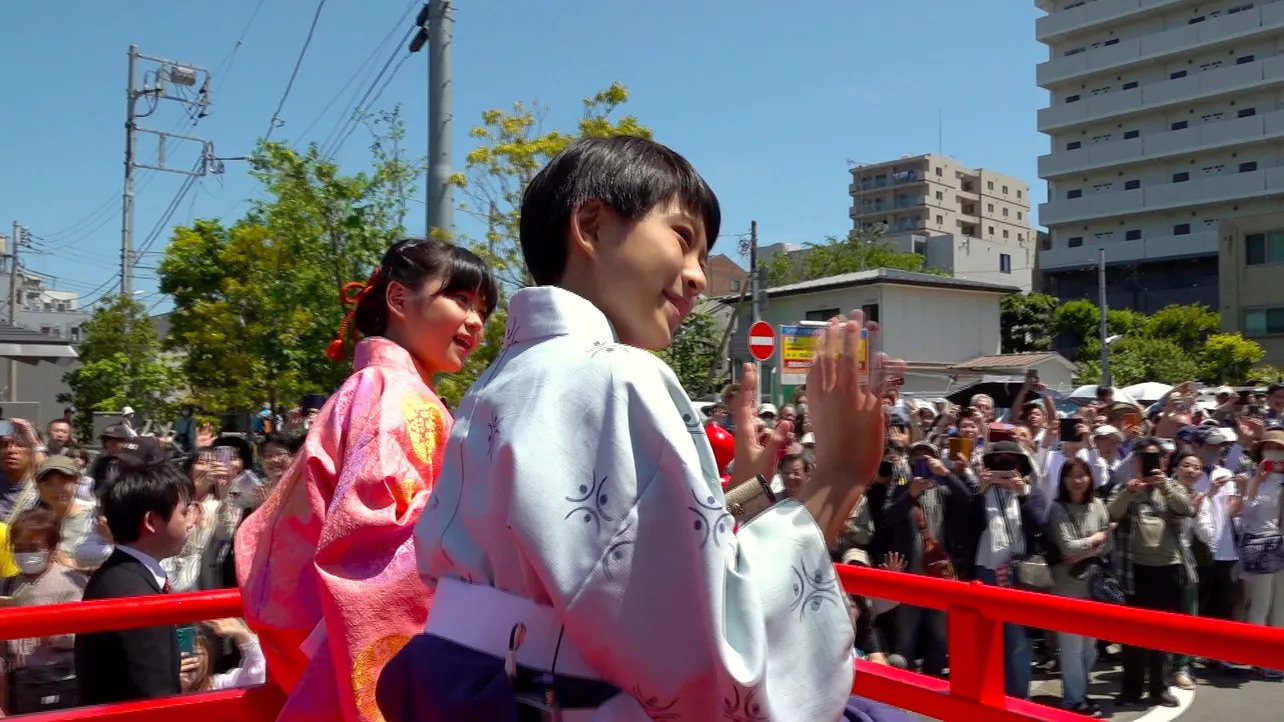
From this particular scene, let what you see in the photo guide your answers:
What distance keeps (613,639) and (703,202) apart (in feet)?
2.02

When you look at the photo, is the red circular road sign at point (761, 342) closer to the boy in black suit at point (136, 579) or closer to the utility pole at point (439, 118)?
the utility pole at point (439, 118)

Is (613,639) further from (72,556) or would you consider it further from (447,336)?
(72,556)

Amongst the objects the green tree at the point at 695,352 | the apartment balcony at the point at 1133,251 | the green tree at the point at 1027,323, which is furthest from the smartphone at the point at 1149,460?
the apartment balcony at the point at 1133,251

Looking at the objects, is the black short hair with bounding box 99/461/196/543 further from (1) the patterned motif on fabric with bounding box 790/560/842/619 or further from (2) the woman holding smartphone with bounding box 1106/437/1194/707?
(2) the woman holding smartphone with bounding box 1106/437/1194/707

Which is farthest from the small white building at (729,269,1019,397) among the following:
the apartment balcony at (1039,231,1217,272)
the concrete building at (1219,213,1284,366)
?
the apartment balcony at (1039,231,1217,272)

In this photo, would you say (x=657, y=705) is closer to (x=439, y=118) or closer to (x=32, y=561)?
(x=32, y=561)

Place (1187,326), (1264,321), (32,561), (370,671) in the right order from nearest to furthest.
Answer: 1. (370,671)
2. (32,561)
3. (1264,321)
4. (1187,326)

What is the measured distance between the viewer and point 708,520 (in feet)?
3.84

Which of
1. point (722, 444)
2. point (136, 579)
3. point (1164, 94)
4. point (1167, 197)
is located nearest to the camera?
point (722, 444)

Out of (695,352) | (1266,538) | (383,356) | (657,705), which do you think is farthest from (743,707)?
(695,352)

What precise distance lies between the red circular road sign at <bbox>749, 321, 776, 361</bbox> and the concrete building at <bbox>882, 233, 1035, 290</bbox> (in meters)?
51.4

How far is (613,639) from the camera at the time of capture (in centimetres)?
116

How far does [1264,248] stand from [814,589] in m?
47.5

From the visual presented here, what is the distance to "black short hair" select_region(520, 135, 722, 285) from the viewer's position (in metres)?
1.42
